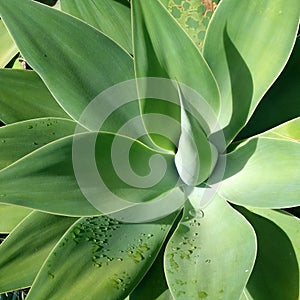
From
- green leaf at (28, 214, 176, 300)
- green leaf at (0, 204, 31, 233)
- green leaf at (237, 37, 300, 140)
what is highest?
green leaf at (237, 37, 300, 140)

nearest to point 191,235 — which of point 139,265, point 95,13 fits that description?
point 139,265

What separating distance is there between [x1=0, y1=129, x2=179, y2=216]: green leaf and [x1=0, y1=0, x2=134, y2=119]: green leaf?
0.33ft

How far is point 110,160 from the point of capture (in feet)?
2.49

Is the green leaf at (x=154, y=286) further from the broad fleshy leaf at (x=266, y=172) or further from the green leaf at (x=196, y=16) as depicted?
the green leaf at (x=196, y=16)

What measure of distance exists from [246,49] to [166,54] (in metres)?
0.12

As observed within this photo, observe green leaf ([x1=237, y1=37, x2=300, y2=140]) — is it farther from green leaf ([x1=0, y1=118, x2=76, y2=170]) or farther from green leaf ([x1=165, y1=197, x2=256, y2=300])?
green leaf ([x1=0, y1=118, x2=76, y2=170])

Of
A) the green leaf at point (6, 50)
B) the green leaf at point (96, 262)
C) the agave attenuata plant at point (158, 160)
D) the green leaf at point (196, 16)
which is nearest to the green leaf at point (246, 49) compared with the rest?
the agave attenuata plant at point (158, 160)

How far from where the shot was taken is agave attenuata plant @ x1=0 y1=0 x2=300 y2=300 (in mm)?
696

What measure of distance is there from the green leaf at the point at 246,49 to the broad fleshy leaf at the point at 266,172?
0.17 feet

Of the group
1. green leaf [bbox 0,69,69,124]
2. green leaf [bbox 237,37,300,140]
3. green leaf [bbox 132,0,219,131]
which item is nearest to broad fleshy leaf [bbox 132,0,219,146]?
green leaf [bbox 132,0,219,131]

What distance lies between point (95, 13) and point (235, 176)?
0.38 meters

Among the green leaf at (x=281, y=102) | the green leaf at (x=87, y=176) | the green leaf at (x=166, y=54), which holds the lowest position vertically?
the green leaf at (x=87, y=176)

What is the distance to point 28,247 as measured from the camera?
2.70ft

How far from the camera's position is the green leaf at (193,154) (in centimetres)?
69
